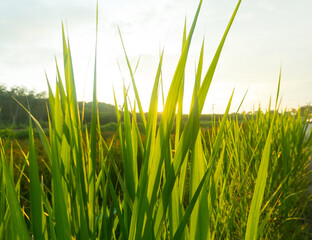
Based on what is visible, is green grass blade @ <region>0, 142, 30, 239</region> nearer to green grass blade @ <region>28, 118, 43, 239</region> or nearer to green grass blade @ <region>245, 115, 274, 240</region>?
green grass blade @ <region>28, 118, 43, 239</region>

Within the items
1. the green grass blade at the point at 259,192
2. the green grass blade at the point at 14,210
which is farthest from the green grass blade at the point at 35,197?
the green grass blade at the point at 259,192

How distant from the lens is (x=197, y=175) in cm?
50

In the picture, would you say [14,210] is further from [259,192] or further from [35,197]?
[259,192]

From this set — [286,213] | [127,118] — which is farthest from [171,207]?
[286,213]

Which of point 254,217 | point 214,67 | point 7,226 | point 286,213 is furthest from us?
point 286,213

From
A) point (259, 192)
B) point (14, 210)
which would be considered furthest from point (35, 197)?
point (259, 192)

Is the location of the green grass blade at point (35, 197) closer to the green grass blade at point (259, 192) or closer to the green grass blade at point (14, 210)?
the green grass blade at point (14, 210)

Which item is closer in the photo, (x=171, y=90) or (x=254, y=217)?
(x=171, y=90)

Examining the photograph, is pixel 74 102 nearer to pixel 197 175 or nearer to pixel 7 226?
pixel 197 175

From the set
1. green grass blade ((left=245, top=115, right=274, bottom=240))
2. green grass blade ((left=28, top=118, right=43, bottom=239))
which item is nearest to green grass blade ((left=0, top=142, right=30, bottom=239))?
green grass blade ((left=28, top=118, right=43, bottom=239))

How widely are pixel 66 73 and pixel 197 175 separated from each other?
33 centimetres

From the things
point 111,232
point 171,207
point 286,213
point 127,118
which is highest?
point 127,118

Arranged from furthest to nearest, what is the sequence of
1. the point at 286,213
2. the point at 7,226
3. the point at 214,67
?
the point at 286,213 → the point at 7,226 → the point at 214,67

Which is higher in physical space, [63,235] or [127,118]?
[127,118]
